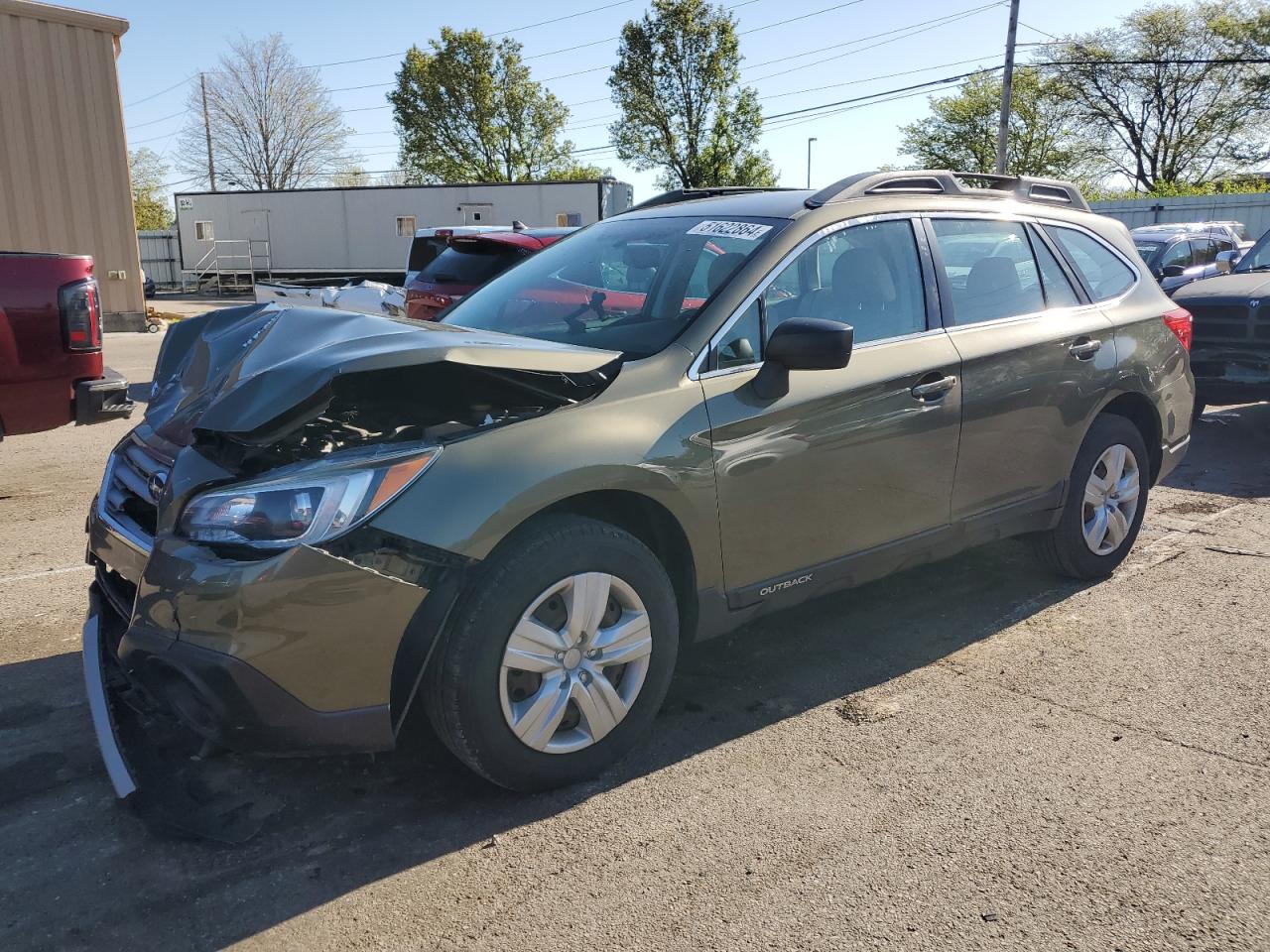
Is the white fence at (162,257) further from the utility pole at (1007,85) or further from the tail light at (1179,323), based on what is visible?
the tail light at (1179,323)

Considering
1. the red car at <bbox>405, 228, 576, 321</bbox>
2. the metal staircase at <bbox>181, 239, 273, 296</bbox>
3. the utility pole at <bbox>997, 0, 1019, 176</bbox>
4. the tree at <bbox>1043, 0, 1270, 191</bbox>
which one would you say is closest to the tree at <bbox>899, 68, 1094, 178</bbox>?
the tree at <bbox>1043, 0, 1270, 191</bbox>

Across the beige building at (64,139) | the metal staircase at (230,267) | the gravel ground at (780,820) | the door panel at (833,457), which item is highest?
the beige building at (64,139)

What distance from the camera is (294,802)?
289 centimetres

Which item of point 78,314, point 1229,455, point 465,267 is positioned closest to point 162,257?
point 465,267

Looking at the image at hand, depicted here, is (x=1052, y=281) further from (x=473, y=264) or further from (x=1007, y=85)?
(x=1007, y=85)

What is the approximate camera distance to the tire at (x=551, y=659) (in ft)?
8.75

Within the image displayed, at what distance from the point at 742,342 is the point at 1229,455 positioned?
6271 mm

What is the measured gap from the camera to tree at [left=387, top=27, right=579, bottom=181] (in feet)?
150

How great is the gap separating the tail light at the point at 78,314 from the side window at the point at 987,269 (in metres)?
4.65

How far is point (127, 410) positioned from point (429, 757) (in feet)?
12.7

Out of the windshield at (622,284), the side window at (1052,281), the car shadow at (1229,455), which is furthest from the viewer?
the car shadow at (1229,455)

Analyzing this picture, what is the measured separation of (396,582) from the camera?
2551mm

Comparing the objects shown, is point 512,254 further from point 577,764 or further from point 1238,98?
point 1238,98

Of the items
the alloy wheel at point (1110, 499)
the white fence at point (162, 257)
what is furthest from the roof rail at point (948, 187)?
the white fence at point (162, 257)
